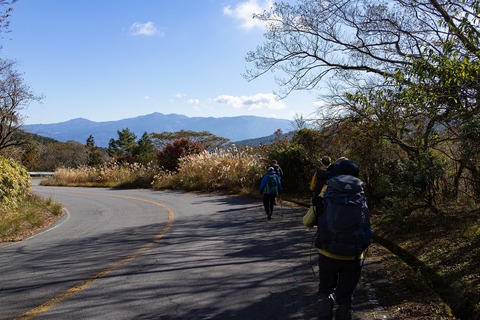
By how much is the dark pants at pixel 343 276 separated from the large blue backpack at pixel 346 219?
0.14 metres

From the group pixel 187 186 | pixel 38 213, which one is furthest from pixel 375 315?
pixel 187 186

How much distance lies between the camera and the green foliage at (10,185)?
526 inches

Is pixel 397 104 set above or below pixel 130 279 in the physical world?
above

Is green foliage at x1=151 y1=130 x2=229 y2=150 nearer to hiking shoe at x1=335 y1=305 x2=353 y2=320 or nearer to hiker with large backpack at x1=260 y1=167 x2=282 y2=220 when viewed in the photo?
hiker with large backpack at x1=260 y1=167 x2=282 y2=220

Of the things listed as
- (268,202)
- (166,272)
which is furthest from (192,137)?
(166,272)

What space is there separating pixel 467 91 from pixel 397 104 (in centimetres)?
108

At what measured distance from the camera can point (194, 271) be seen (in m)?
6.80

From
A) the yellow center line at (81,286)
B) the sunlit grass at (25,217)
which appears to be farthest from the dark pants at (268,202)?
the sunlit grass at (25,217)

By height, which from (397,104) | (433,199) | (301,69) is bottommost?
(433,199)

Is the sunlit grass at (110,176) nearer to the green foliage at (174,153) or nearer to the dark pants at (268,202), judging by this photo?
the green foliage at (174,153)

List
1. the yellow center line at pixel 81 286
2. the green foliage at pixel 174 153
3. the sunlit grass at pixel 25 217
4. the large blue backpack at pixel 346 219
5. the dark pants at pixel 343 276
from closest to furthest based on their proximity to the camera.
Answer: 1. the large blue backpack at pixel 346 219
2. the dark pants at pixel 343 276
3. the yellow center line at pixel 81 286
4. the sunlit grass at pixel 25 217
5. the green foliage at pixel 174 153

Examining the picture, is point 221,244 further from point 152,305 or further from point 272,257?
point 152,305

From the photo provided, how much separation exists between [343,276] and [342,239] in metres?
0.45

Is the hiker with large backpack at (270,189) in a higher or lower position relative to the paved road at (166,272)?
higher
